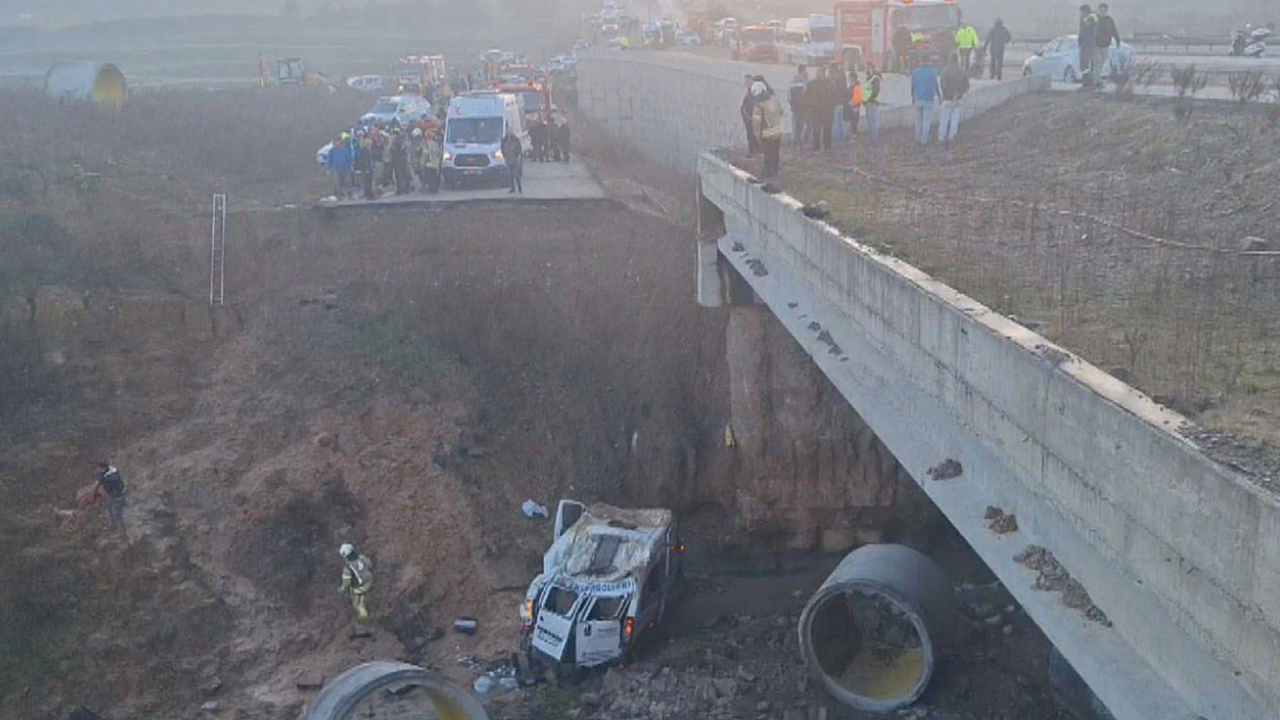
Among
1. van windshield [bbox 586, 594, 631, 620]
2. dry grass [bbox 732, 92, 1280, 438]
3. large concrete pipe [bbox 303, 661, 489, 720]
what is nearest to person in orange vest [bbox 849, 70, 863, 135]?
dry grass [bbox 732, 92, 1280, 438]

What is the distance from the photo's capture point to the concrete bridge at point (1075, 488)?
5289mm

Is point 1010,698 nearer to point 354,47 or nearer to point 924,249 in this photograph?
point 924,249

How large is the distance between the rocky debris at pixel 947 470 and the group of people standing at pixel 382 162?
68.5 ft

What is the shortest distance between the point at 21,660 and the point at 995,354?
12672 mm

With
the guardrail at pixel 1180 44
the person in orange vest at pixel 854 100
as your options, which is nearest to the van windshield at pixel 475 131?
the person in orange vest at pixel 854 100

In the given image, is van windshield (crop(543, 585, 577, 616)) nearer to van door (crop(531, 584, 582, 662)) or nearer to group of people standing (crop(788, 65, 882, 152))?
van door (crop(531, 584, 582, 662))

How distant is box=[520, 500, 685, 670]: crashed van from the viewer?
15258 millimetres

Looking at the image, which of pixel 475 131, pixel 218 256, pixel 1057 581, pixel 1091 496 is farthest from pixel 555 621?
pixel 475 131

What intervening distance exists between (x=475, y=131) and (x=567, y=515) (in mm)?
15307

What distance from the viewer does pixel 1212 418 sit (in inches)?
243

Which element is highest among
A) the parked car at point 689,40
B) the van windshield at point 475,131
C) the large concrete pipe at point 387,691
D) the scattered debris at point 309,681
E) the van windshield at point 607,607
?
the parked car at point 689,40

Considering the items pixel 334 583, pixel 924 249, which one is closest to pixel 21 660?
pixel 334 583

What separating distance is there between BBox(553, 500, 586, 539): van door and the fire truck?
53.0 feet

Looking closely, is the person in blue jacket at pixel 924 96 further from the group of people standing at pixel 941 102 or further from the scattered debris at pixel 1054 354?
the scattered debris at pixel 1054 354
